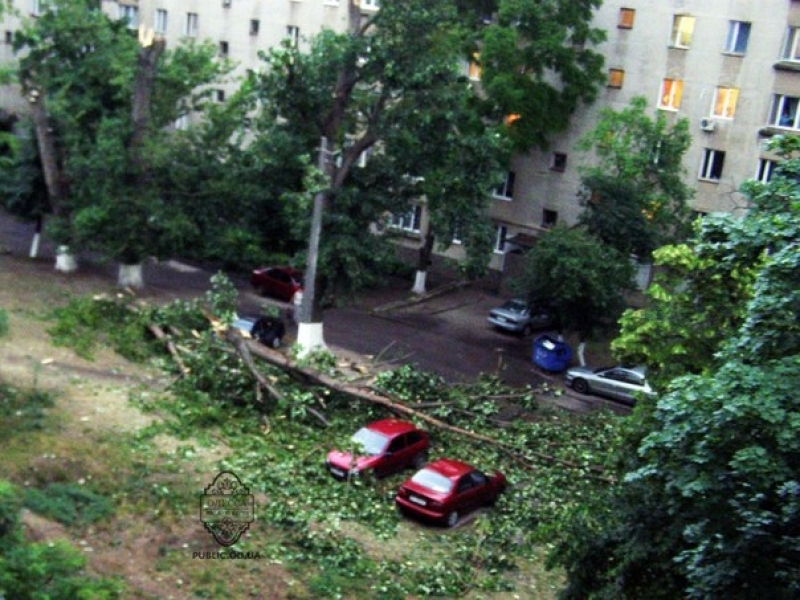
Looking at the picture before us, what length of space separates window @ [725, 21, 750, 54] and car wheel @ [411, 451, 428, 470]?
2152cm

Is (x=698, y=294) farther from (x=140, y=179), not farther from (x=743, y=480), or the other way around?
(x=140, y=179)

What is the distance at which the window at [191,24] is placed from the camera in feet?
153

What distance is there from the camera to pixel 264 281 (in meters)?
35.2

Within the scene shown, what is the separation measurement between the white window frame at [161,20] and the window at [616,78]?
76.0 ft

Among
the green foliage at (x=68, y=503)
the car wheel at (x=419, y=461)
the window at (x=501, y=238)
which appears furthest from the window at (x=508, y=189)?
the green foliage at (x=68, y=503)

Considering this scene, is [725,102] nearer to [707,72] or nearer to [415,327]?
[707,72]

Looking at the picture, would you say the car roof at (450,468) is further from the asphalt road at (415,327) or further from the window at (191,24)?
the window at (191,24)

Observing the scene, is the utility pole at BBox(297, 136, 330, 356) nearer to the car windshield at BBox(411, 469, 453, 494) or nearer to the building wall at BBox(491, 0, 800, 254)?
the car windshield at BBox(411, 469, 453, 494)

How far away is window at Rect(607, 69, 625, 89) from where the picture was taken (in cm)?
3650

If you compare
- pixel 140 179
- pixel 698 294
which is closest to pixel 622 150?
pixel 140 179

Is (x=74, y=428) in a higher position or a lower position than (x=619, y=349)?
lower

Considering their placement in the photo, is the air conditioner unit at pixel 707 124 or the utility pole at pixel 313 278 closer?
the utility pole at pixel 313 278

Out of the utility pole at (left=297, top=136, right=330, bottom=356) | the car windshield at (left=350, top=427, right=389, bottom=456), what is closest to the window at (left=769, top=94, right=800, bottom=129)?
the utility pole at (left=297, top=136, right=330, bottom=356)

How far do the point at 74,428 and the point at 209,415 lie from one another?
9.32 feet
